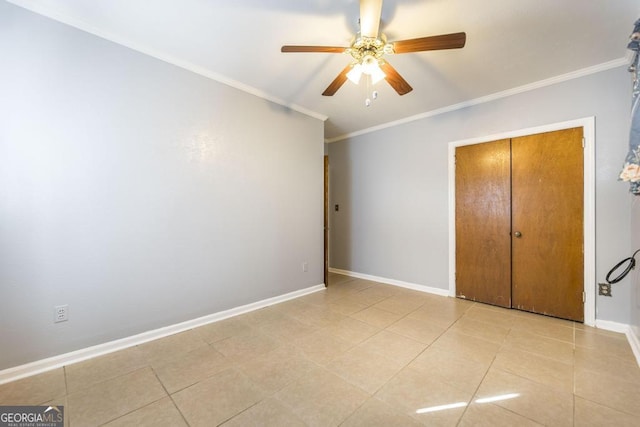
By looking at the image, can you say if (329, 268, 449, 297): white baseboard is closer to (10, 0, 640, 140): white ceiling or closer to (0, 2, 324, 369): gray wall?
(0, 2, 324, 369): gray wall

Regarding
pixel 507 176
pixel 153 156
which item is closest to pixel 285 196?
pixel 153 156

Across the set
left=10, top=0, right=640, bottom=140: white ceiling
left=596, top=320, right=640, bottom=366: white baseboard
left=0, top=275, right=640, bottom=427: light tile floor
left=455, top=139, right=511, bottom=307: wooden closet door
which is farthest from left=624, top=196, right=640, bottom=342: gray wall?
left=10, top=0, right=640, bottom=140: white ceiling

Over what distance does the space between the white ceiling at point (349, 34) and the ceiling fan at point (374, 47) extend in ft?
0.72

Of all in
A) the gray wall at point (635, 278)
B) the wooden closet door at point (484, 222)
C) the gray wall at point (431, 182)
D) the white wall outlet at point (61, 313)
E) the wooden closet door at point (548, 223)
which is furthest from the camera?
the wooden closet door at point (484, 222)

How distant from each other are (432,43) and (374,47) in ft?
1.31

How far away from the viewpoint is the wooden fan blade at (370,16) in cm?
152

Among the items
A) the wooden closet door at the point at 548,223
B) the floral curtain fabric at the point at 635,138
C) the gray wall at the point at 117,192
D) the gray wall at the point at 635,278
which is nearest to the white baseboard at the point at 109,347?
the gray wall at the point at 117,192

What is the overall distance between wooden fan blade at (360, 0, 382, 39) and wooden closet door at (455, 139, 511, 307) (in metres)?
2.28

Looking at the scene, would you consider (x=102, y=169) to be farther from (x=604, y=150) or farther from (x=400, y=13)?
(x=604, y=150)

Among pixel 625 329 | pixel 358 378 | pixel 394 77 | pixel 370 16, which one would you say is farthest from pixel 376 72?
pixel 625 329

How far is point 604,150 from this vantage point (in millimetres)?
2500

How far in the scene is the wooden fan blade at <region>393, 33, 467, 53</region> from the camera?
1.61 meters

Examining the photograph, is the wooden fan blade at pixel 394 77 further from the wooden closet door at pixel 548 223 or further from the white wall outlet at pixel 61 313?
the white wall outlet at pixel 61 313

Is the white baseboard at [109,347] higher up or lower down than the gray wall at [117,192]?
lower down
